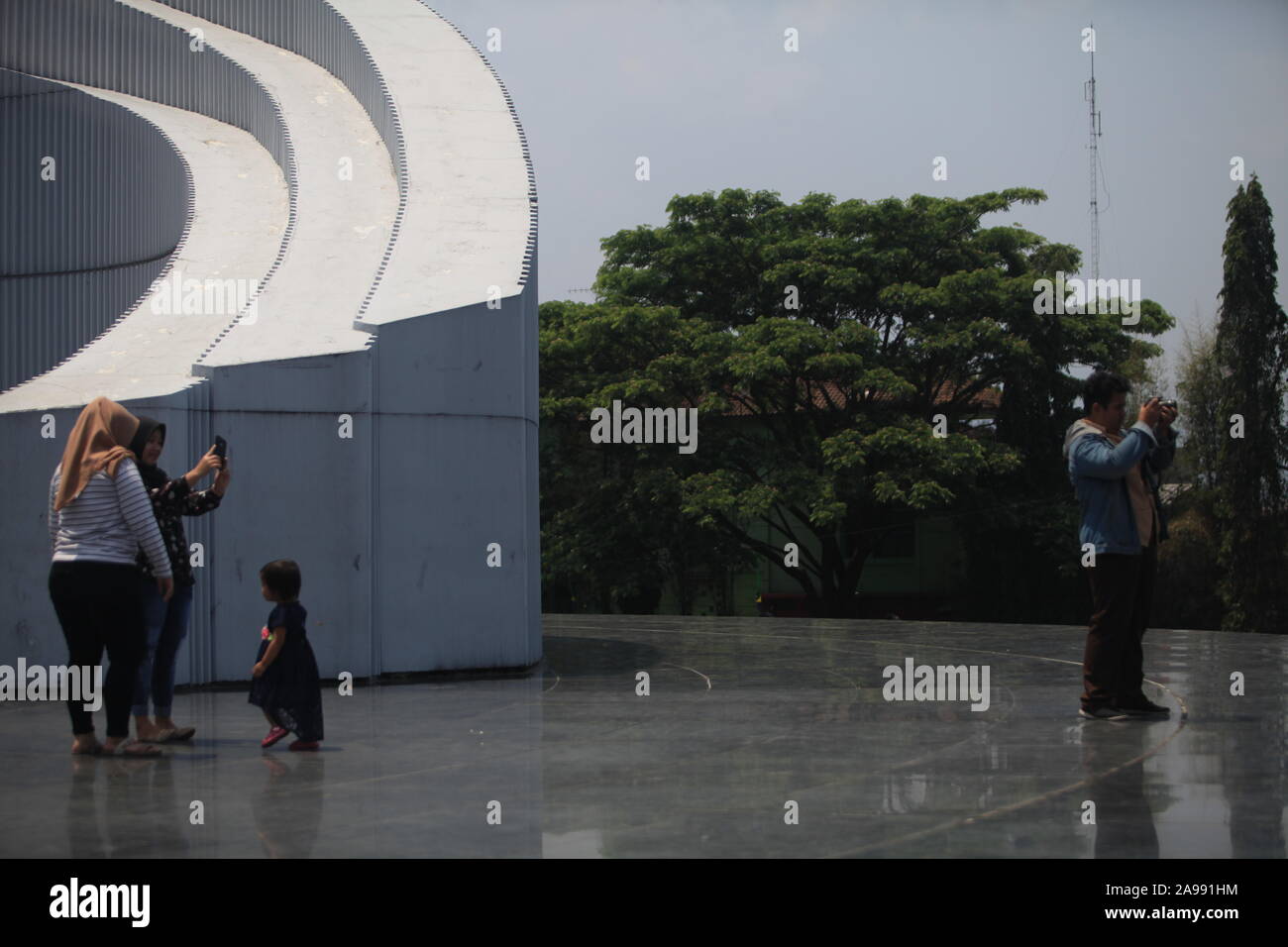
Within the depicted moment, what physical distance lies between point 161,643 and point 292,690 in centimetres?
88

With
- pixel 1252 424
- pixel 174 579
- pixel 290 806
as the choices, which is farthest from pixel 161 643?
pixel 1252 424

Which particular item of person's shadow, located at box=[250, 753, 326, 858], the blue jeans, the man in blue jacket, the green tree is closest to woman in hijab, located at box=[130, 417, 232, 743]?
the blue jeans

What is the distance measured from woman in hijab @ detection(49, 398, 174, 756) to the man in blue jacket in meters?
4.84

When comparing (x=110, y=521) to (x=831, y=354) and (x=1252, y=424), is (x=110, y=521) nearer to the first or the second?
(x=831, y=354)

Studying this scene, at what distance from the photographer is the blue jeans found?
23.7ft

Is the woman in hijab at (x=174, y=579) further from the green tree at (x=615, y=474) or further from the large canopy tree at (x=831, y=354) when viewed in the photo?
the green tree at (x=615, y=474)

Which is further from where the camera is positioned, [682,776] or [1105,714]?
[1105,714]

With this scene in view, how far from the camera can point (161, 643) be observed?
24.3ft

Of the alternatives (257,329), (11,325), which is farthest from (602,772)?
(11,325)

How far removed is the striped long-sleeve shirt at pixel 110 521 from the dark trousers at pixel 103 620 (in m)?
0.07

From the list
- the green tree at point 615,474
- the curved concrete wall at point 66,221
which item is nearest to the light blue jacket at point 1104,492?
the curved concrete wall at point 66,221

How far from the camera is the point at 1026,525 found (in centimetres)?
3297

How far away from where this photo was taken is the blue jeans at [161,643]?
7.21 m
